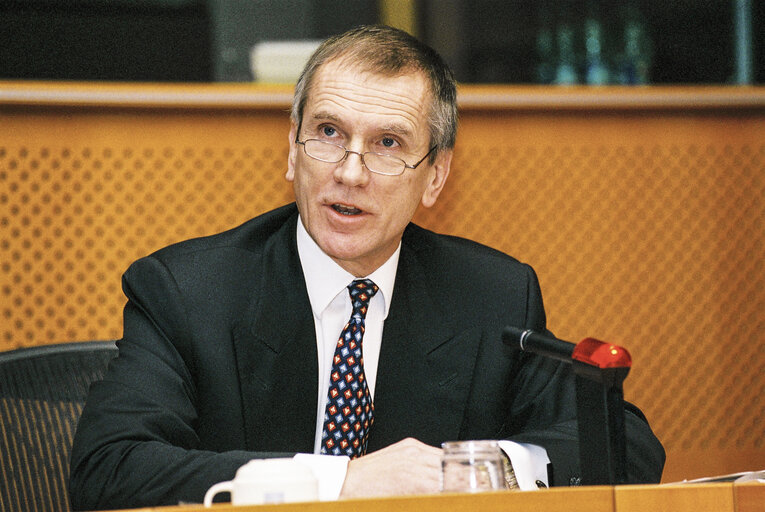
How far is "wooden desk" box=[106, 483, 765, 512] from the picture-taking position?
0.85m

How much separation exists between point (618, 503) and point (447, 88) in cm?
104

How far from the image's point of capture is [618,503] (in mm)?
925

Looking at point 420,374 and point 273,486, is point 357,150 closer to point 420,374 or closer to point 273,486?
point 420,374

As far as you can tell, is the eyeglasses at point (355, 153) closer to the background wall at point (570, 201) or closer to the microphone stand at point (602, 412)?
the microphone stand at point (602, 412)

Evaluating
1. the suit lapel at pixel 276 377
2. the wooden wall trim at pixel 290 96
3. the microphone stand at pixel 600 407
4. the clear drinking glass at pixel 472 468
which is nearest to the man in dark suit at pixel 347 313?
the suit lapel at pixel 276 377

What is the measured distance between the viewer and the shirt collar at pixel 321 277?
65.6 inches

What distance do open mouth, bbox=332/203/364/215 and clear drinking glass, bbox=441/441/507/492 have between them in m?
0.75

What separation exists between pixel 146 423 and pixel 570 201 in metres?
1.90

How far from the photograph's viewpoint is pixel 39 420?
4.90ft

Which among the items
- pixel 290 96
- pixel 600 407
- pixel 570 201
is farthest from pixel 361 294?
pixel 570 201

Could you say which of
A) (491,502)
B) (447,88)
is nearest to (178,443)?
(491,502)

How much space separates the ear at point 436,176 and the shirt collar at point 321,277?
0.22 m

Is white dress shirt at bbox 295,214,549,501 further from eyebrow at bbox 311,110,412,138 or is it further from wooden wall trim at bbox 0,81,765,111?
wooden wall trim at bbox 0,81,765,111

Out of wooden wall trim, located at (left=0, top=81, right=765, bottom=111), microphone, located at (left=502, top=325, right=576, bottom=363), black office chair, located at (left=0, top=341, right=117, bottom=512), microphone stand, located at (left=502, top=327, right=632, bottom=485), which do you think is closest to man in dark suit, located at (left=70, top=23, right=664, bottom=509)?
black office chair, located at (left=0, top=341, right=117, bottom=512)
